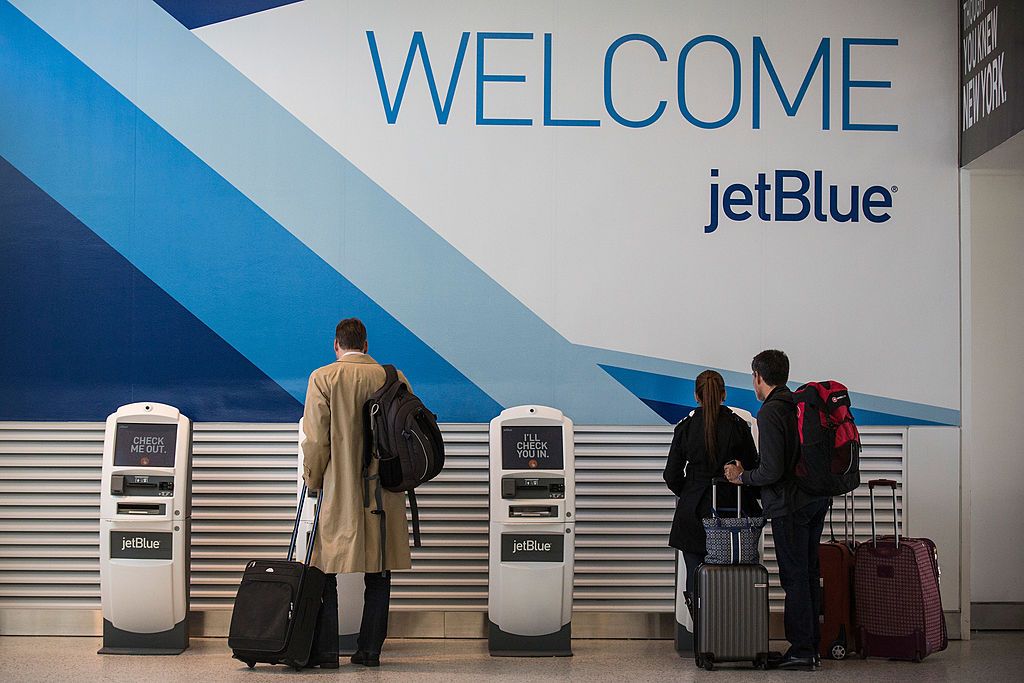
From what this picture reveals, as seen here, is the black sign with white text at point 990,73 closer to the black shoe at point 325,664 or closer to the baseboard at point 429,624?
the baseboard at point 429,624

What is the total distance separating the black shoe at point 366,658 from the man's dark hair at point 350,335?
1471mm

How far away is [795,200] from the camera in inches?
238

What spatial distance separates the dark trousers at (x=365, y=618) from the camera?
199 inches

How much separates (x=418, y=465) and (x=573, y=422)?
1.24m

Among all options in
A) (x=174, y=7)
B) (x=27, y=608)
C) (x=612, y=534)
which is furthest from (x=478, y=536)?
(x=174, y=7)

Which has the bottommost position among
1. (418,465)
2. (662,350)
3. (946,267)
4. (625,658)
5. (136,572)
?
(625,658)

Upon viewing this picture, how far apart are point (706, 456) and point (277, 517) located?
7.75 feet

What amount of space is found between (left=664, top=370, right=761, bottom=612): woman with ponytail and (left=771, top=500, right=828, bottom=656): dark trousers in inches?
9.5

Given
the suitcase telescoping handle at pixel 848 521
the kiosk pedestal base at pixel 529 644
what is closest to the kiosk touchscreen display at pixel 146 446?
the kiosk pedestal base at pixel 529 644

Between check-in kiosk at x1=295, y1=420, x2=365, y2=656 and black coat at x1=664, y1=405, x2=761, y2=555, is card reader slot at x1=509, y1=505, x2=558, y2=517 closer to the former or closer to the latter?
black coat at x1=664, y1=405, x2=761, y2=555

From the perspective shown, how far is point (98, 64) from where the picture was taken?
5984 mm

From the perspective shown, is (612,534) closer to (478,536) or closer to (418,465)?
(478,536)

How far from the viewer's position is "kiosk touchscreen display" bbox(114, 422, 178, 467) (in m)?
5.36

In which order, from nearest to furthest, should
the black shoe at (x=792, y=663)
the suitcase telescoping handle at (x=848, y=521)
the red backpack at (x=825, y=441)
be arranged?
1. the red backpack at (x=825, y=441)
2. the black shoe at (x=792, y=663)
3. the suitcase telescoping handle at (x=848, y=521)
